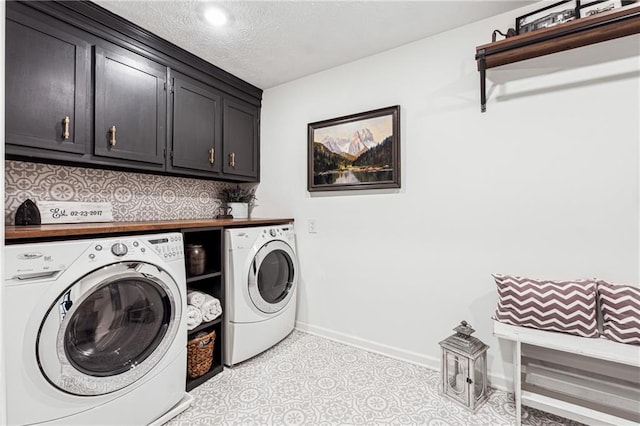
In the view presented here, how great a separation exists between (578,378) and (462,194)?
1146 mm

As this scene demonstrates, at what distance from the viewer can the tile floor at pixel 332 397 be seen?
155cm

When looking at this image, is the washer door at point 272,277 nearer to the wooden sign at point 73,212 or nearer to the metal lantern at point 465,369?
the wooden sign at point 73,212

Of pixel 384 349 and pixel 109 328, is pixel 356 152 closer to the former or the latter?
pixel 384 349

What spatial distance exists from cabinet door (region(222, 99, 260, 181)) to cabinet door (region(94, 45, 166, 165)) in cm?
57

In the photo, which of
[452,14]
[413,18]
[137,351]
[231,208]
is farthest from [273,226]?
[452,14]

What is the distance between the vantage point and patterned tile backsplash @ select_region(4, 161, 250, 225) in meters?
1.70

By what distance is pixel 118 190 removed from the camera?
6.98 feet

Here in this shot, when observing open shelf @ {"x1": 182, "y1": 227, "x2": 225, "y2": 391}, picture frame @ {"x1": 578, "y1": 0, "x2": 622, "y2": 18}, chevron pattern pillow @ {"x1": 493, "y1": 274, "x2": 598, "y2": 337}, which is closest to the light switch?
open shelf @ {"x1": 182, "y1": 227, "x2": 225, "y2": 391}

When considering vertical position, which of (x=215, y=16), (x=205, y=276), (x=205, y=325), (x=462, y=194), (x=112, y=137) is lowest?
(x=205, y=325)

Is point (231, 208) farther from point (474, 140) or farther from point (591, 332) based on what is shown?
point (591, 332)

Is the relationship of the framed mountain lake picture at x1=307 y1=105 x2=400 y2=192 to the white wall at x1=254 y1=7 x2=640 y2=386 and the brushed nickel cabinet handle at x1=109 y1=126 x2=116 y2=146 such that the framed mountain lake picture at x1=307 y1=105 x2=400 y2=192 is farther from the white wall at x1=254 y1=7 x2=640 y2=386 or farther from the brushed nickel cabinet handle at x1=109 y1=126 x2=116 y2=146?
the brushed nickel cabinet handle at x1=109 y1=126 x2=116 y2=146

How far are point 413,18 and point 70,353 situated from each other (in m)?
2.51

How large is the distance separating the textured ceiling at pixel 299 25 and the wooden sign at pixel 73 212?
3.90 feet

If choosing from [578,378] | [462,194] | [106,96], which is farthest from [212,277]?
[578,378]
